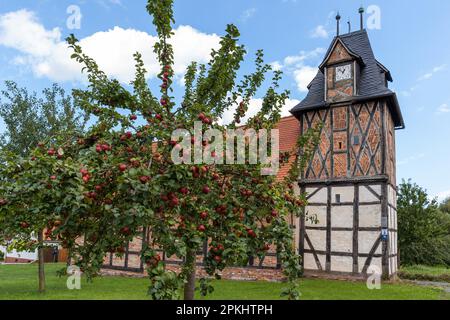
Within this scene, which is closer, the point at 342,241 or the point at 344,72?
the point at 342,241

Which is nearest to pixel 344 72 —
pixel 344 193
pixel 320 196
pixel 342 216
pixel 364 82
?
pixel 364 82

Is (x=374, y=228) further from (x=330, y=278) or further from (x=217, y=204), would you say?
(x=217, y=204)

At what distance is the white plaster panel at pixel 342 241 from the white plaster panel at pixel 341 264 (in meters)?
0.32

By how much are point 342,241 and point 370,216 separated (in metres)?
1.40

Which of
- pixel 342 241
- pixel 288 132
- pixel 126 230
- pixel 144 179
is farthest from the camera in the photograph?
pixel 288 132

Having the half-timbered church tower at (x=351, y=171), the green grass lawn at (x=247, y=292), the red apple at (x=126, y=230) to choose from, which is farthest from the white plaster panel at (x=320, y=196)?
the red apple at (x=126, y=230)

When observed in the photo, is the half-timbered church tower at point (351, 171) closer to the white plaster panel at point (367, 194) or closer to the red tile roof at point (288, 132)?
the white plaster panel at point (367, 194)

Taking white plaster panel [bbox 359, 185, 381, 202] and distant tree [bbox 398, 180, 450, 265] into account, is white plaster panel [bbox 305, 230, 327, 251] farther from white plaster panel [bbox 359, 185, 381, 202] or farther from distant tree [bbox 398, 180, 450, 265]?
distant tree [bbox 398, 180, 450, 265]

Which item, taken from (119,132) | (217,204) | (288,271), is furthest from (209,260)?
(119,132)

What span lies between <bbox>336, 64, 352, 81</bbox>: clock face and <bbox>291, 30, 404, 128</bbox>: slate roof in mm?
527

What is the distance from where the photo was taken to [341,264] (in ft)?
47.3

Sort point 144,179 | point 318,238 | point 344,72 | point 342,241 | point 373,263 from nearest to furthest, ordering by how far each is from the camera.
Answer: point 144,179 < point 373,263 < point 342,241 < point 318,238 < point 344,72

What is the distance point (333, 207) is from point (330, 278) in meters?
2.65

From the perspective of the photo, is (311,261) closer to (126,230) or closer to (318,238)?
(318,238)
